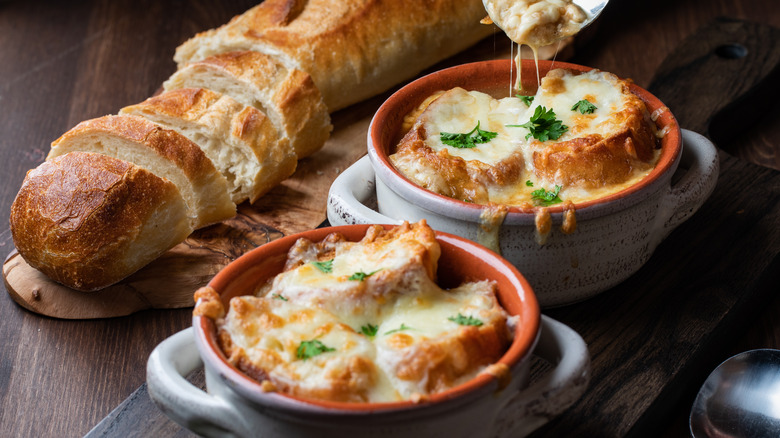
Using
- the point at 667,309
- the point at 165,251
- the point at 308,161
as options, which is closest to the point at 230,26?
the point at 308,161

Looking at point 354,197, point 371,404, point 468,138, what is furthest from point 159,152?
point 371,404

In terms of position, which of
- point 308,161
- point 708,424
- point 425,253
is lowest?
point 708,424

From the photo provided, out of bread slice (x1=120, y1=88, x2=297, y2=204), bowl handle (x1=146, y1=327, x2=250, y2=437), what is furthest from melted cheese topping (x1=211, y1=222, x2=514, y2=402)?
bread slice (x1=120, y1=88, x2=297, y2=204)

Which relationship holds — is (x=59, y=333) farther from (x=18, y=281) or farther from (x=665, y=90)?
(x=665, y=90)

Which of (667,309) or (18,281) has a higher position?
(18,281)

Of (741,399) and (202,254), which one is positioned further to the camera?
(202,254)

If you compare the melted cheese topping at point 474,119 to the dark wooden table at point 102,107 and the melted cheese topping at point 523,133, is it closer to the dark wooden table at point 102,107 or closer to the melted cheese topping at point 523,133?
the melted cheese topping at point 523,133

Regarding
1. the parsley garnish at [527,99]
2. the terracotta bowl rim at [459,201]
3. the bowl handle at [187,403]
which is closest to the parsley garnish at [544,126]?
the parsley garnish at [527,99]

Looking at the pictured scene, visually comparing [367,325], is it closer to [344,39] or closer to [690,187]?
[690,187]
